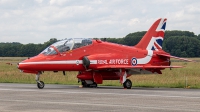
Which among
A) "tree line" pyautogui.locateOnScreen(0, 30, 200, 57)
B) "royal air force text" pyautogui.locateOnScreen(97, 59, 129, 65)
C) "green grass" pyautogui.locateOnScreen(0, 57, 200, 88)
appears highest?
"tree line" pyautogui.locateOnScreen(0, 30, 200, 57)

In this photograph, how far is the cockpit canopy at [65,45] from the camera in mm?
28241

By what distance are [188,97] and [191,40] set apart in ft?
363

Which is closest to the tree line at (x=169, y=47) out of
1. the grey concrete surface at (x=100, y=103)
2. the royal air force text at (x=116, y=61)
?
the royal air force text at (x=116, y=61)

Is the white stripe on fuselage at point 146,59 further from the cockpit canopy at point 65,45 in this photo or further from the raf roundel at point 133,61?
the cockpit canopy at point 65,45

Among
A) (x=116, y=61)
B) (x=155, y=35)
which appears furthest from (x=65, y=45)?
(x=155, y=35)

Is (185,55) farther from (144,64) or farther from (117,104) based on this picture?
(117,104)

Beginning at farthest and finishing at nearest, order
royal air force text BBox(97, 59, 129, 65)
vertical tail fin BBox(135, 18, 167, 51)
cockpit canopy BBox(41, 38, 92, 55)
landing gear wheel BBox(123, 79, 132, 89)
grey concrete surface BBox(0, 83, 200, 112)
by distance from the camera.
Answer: vertical tail fin BBox(135, 18, 167, 51) < royal air force text BBox(97, 59, 129, 65) < cockpit canopy BBox(41, 38, 92, 55) < landing gear wheel BBox(123, 79, 132, 89) < grey concrete surface BBox(0, 83, 200, 112)

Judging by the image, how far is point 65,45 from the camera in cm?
2844

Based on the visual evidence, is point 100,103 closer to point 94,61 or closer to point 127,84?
point 127,84

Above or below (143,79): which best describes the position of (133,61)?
above

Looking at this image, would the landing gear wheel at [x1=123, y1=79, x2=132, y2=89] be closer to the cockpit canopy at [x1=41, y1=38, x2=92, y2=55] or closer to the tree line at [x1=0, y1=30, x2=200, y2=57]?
the cockpit canopy at [x1=41, y1=38, x2=92, y2=55]

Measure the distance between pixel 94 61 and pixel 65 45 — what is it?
1.64 metres

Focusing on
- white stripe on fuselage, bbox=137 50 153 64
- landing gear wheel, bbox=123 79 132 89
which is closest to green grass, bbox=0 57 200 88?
white stripe on fuselage, bbox=137 50 153 64

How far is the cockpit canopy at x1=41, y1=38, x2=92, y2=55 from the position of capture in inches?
1112
